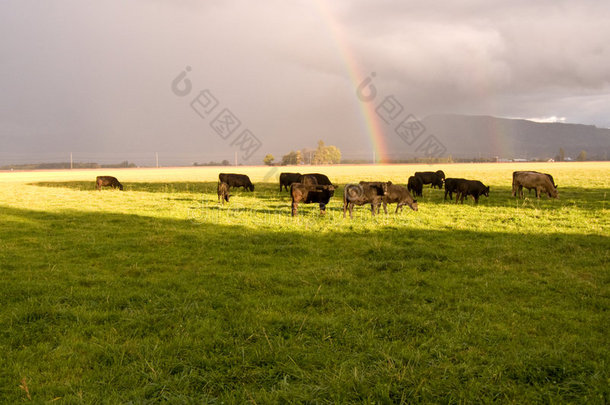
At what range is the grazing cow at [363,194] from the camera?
14867 mm

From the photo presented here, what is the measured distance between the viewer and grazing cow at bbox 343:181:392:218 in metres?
14.9

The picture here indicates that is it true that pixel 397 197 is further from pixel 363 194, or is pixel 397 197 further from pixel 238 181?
pixel 238 181

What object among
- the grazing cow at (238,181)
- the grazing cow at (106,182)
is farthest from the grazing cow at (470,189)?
the grazing cow at (106,182)

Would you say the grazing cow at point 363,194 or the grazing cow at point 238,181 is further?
the grazing cow at point 238,181

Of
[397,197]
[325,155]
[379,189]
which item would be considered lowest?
[397,197]

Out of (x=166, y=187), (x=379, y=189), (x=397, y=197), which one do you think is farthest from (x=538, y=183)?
(x=166, y=187)

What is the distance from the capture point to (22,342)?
4824 millimetres

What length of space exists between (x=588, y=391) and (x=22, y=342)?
23.3ft

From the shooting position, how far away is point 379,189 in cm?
1532

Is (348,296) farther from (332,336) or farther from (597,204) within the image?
(597,204)

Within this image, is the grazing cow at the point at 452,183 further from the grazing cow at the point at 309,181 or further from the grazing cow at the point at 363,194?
the grazing cow at the point at 309,181

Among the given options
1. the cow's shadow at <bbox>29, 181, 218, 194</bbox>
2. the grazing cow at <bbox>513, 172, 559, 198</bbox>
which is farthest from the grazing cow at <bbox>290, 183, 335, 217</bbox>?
the cow's shadow at <bbox>29, 181, 218, 194</bbox>

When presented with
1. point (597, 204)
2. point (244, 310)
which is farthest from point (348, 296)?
point (597, 204)

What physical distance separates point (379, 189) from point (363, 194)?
0.84m
